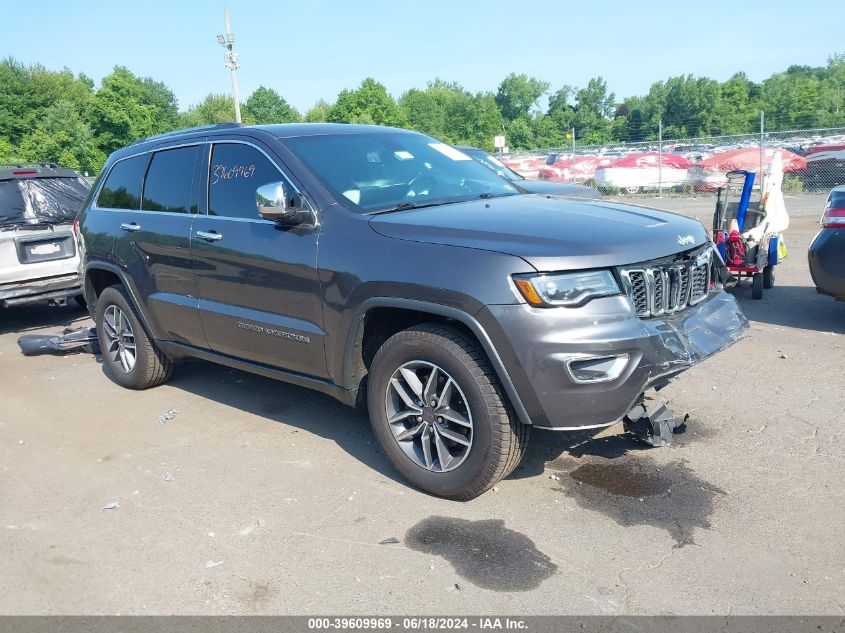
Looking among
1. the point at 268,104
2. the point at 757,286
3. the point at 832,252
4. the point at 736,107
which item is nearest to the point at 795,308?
the point at 757,286

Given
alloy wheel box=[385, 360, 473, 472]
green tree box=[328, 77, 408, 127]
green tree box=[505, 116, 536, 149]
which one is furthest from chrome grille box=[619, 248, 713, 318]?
green tree box=[328, 77, 408, 127]

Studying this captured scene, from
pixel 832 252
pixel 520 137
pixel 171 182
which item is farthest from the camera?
pixel 520 137

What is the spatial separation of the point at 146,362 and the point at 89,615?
3.00 m

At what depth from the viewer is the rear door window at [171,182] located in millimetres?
5035

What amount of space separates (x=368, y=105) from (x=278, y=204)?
79.3 metres

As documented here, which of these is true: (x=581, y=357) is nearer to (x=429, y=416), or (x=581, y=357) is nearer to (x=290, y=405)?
(x=429, y=416)

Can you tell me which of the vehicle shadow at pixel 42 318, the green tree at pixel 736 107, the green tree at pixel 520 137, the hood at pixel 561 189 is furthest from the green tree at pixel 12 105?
the hood at pixel 561 189

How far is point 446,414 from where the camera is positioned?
3.69 metres

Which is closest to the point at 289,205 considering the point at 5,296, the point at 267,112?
the point at 5,296

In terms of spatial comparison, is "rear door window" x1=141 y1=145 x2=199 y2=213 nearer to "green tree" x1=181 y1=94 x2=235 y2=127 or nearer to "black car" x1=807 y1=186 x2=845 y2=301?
"black car" x1=807 y1=186 x2=845 y2=301

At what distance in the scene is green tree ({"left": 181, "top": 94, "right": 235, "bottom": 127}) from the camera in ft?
260

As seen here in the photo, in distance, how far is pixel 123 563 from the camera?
134 inches

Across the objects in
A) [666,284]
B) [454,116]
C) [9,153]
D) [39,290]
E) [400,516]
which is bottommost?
[400,516]

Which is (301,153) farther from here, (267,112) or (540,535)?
(267,112)
